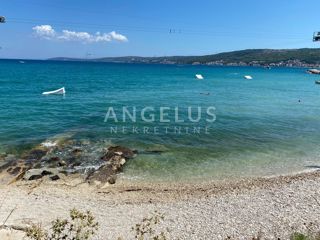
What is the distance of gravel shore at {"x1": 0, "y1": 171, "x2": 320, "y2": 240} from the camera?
13.8 meters

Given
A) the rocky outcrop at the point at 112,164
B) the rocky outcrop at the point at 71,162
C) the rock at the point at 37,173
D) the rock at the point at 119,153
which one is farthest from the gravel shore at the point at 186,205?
the rock at the point at 119,153

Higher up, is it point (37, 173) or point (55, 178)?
point (37, 173)

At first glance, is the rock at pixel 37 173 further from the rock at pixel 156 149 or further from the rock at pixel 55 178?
the rock at pixel 156 149

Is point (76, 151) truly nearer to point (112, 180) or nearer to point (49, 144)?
point (49, 144)

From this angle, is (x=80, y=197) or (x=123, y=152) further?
(x=123, y=152)

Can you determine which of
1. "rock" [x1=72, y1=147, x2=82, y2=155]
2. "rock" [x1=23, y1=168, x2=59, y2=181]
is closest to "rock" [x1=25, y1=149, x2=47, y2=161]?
"rock" [x1=72, y1=147, x2=82, y2=155]

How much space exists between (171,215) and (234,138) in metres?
15.1

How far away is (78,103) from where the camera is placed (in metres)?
47.5

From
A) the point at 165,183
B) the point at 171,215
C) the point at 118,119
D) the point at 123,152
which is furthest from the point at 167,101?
the point at 171,215

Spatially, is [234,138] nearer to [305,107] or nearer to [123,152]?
[123,152]

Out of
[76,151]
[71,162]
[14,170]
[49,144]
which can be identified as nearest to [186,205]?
[71,162]

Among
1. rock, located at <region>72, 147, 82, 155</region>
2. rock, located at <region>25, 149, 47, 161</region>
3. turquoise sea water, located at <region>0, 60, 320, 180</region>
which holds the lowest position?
turquoise sea water, located at <region>0, 60, 320, 180</region>

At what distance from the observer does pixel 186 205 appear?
16297 millimetres

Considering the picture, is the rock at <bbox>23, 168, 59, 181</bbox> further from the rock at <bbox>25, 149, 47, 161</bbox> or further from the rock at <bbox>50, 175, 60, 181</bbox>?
the rock at <bbox>25, 149, 47, 161</bbox>
